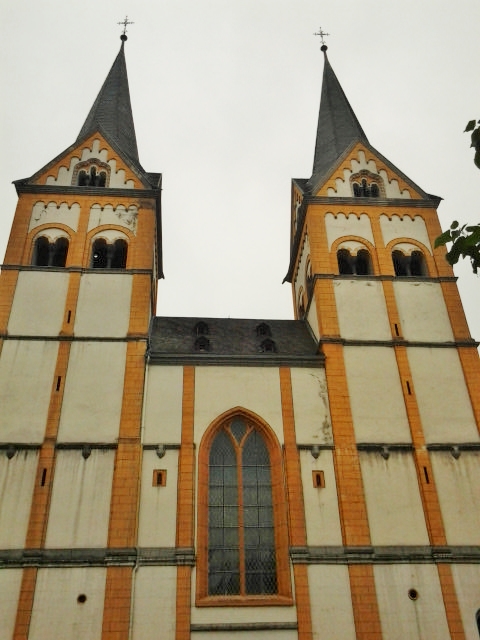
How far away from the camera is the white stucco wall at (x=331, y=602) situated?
17984 mm

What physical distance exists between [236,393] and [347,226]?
1039 cm

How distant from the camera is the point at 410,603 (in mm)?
18578

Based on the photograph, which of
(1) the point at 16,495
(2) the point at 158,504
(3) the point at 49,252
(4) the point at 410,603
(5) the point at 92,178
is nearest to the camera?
(4) the point at 410,603

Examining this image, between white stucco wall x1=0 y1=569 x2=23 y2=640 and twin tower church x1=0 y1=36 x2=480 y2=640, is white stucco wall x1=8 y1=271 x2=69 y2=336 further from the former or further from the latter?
white stucco wall x1=0 y1=569 x2=23 y2=640

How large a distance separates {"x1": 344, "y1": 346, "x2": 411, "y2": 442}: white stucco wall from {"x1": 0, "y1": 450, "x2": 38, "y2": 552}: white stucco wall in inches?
431

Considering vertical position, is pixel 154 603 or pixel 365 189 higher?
pixel 365 189

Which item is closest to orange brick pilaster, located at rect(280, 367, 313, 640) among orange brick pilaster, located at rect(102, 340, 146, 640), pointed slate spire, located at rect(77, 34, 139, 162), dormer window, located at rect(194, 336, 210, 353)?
dormer window, located at rect(194, 336, 210, 353)

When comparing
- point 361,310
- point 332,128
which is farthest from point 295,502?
point 332,128

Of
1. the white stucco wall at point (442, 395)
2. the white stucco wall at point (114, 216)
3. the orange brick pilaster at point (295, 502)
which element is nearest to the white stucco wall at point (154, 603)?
the orange brick pilaster at point (295, 502)

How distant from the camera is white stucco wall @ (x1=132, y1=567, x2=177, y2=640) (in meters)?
17.6

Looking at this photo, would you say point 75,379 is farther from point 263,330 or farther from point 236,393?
point 263,330

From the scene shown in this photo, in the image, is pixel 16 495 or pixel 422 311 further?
pixel 422 311

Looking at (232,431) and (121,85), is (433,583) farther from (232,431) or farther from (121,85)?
(121,85)

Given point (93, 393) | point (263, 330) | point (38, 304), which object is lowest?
point (93, 393)
